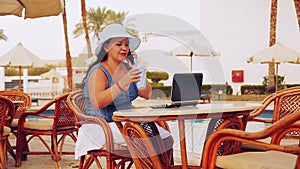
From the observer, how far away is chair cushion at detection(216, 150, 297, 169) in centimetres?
191

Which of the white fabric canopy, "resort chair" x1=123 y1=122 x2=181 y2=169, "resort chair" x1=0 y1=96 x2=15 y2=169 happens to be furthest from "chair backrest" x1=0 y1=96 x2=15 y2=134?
"resort chair" x1=123 y1=122 x2=181 y2=169

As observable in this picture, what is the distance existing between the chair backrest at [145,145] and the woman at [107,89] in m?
0.23

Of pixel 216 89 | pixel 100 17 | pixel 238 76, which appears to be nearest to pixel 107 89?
pixel 216 89

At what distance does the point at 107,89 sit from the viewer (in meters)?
2.63

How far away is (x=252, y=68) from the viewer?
18.8 metres

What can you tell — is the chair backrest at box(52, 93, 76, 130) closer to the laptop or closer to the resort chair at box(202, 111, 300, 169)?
the laptop

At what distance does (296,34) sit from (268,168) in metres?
16.3

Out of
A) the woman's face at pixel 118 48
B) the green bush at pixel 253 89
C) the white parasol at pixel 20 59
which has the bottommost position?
the green bush at pixel 253 89

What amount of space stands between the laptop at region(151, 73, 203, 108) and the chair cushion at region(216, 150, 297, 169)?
0.52m

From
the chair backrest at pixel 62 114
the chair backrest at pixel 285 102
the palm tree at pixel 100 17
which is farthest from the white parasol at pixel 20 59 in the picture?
the palm tree at pixel 100 17

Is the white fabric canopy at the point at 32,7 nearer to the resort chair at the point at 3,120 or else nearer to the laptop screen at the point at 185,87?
the resort chair at the point at 3,120

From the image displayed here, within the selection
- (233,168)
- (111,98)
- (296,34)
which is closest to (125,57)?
(111,98)

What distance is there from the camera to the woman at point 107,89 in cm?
268

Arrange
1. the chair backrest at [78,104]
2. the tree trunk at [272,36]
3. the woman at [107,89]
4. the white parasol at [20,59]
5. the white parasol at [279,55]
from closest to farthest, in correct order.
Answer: the woman at [107,89]
the chair backrest at [78,104]
the white parasol at [20,59]
the white parasol at [279,55]
the tree trunk at [272,36]
